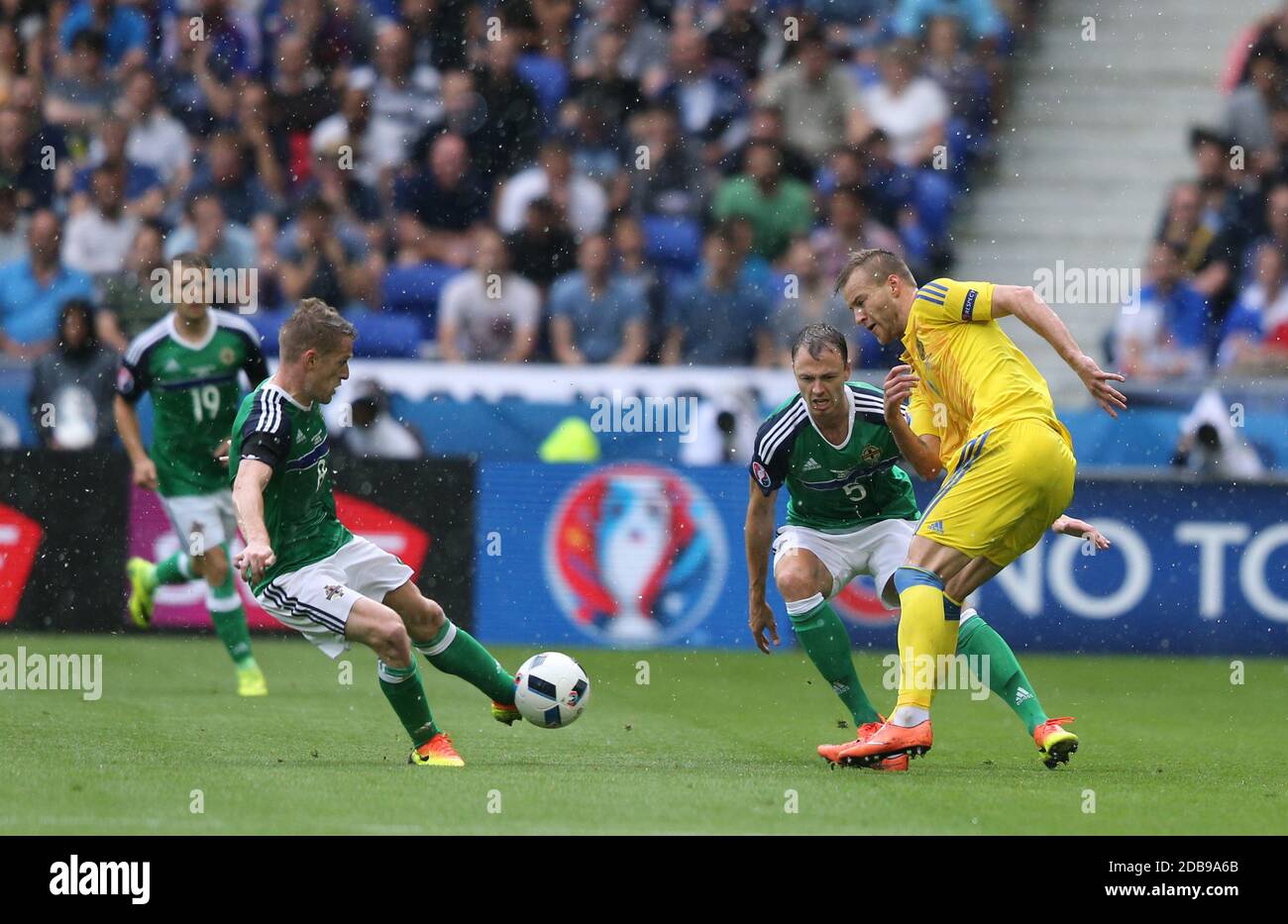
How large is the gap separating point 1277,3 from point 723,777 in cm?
1250

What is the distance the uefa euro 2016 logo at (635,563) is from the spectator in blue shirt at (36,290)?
4.58 metres

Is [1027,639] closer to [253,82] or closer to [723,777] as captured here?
[723,777]

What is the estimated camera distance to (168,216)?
1603 centimetres

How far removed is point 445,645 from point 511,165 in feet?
29.4

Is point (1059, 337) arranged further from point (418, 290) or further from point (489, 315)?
point (418, 290)

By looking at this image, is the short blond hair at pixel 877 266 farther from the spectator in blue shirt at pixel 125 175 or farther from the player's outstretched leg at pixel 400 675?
the spectator in blue shirt at pixel 125 175

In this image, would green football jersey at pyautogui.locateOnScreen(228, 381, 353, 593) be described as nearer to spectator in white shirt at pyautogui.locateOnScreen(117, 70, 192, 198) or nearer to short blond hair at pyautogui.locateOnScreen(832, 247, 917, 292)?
short blond hair at pyautogui.locateOnScreen(832, 247, 917, 292)

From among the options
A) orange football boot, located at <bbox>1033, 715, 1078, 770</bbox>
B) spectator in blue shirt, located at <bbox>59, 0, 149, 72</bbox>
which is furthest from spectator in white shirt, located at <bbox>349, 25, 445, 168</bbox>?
orange football boot, located at <bbox>1033, 715, 1078, 770</bbox>

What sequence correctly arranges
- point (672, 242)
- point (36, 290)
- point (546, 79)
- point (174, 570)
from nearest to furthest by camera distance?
point (174, 570)
point (36, 290)
point (672, 242)
point (546, 79)

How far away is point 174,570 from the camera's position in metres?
11.1

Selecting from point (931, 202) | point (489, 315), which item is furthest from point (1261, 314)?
point (489, 315)

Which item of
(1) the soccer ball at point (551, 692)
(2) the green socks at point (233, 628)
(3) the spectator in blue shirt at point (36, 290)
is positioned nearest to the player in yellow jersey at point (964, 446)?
(1) the soccer ball at point (551, 692)

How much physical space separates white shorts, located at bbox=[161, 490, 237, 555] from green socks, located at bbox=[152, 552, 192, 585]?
0.29 ft

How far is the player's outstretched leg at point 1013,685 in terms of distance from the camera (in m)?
7.68
